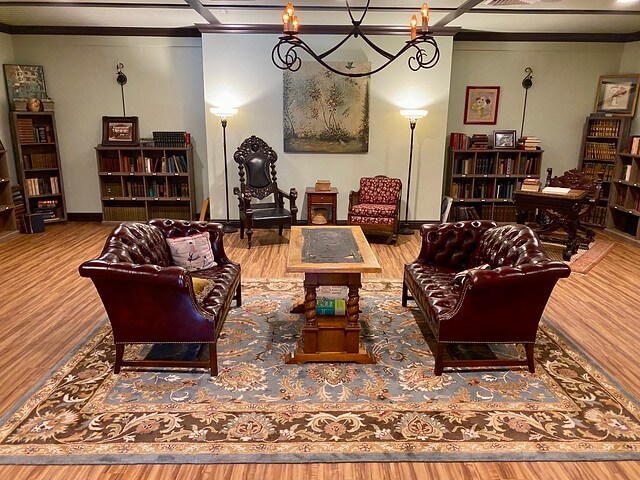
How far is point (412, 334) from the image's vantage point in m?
3.68

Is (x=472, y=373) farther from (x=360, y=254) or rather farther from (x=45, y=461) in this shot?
(x=45, y=461)

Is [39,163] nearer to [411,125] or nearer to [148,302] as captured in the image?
[148,302]

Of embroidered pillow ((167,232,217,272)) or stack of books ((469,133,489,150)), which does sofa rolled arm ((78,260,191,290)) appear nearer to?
embroidered pillow ((167,232,217,272))

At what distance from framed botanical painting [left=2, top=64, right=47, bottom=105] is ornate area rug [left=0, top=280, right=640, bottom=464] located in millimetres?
5047

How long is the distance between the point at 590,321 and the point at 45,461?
4.02m

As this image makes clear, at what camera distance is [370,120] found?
22.1 feet

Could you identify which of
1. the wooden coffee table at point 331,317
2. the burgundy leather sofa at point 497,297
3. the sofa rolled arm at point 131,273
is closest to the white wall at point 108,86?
the wooden coffee table at point 331,317

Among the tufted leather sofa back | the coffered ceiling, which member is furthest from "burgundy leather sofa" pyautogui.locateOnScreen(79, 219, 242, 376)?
the coffered ceiling

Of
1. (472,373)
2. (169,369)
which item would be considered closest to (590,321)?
(472,373)

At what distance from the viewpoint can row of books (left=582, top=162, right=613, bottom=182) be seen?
6.99m

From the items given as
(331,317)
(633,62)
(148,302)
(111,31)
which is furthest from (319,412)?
(633,62)

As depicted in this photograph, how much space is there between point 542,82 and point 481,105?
3.19 feet

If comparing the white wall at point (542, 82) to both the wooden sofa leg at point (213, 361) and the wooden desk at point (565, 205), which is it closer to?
the wooden desk at point (565, 205)

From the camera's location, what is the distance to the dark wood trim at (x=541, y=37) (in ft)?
22.6
